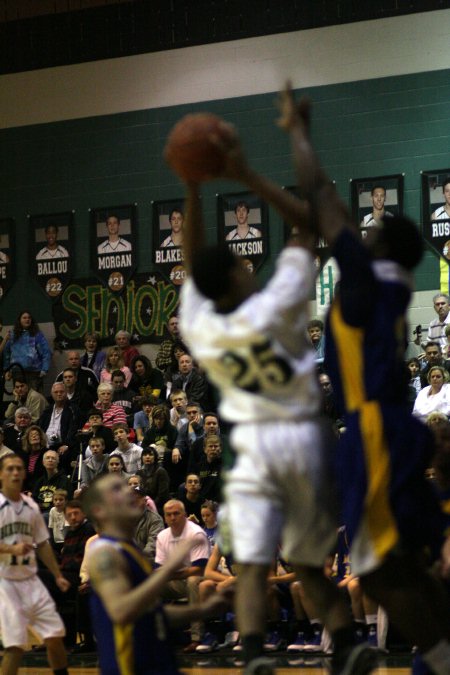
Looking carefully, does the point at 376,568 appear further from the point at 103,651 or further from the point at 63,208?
the point at 63,208

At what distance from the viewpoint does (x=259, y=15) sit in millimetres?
17203

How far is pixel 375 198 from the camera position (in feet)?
53.3

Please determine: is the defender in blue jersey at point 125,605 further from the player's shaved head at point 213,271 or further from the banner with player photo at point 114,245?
the banner with player photo at point 114,245

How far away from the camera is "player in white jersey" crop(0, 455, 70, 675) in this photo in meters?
7.40

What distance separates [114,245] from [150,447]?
6128mm

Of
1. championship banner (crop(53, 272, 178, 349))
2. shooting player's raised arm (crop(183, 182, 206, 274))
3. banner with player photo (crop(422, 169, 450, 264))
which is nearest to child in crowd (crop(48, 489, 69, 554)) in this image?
championship banner (crop(53, 272, 178, 349))

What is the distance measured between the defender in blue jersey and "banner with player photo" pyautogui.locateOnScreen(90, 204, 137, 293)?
1341 cm

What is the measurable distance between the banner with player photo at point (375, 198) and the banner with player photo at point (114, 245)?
368cm

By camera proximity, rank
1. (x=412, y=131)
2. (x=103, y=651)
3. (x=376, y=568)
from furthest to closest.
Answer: (x=412, y=131)
(x=103, y=651)
(x=376, y=568)

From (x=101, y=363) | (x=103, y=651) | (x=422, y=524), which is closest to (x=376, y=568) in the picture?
(x=422, y=524)

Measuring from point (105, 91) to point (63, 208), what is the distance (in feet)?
6.63

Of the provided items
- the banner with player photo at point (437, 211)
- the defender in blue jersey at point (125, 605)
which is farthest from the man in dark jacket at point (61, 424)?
the defender in blue jersey at point (125, 605)

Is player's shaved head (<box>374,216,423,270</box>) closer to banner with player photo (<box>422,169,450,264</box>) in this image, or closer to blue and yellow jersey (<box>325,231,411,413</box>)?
blue and yellow jersey (<box>325,231,411,413</box>)

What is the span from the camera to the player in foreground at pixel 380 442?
3.90 metres
